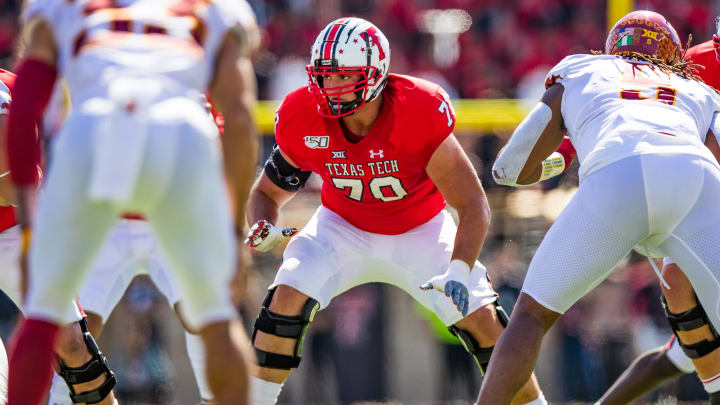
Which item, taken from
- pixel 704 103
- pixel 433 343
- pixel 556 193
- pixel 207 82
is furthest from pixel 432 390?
pixel 207 82

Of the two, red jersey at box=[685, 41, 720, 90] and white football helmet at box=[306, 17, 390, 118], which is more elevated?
white football helmet at box=[306, 17, 390, 118]

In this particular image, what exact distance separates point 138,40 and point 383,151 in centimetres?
151

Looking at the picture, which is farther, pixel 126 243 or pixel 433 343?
pixel 433 343

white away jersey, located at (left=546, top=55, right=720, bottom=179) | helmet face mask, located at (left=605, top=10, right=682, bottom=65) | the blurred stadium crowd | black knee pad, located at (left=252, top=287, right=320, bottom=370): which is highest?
helmet face mask, located at (left=605, top=10, right=682, bottom=65)

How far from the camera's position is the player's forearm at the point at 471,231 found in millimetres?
4031

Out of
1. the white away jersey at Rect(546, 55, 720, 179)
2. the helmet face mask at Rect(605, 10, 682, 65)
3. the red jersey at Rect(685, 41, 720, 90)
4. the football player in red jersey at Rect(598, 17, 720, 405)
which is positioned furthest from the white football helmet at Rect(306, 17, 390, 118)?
the red jersey at Rect(685, 41, 720, 90)

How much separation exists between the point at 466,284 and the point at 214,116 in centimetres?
137

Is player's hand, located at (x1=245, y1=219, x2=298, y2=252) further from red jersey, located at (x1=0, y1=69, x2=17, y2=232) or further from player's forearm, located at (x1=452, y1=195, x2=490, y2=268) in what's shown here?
red jersey, located at (x1=0, y1=69, x2=17, y2=232)

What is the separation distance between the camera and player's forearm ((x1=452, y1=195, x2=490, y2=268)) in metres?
4.03

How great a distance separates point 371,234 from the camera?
4.48 meters

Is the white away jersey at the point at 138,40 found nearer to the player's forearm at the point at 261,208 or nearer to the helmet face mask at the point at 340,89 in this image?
the helmet face mask at the point at 340,89

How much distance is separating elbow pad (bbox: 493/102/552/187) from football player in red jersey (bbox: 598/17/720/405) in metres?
0.85

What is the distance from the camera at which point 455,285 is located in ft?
12.8

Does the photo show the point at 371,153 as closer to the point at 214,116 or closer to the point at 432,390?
the point at 214,116
